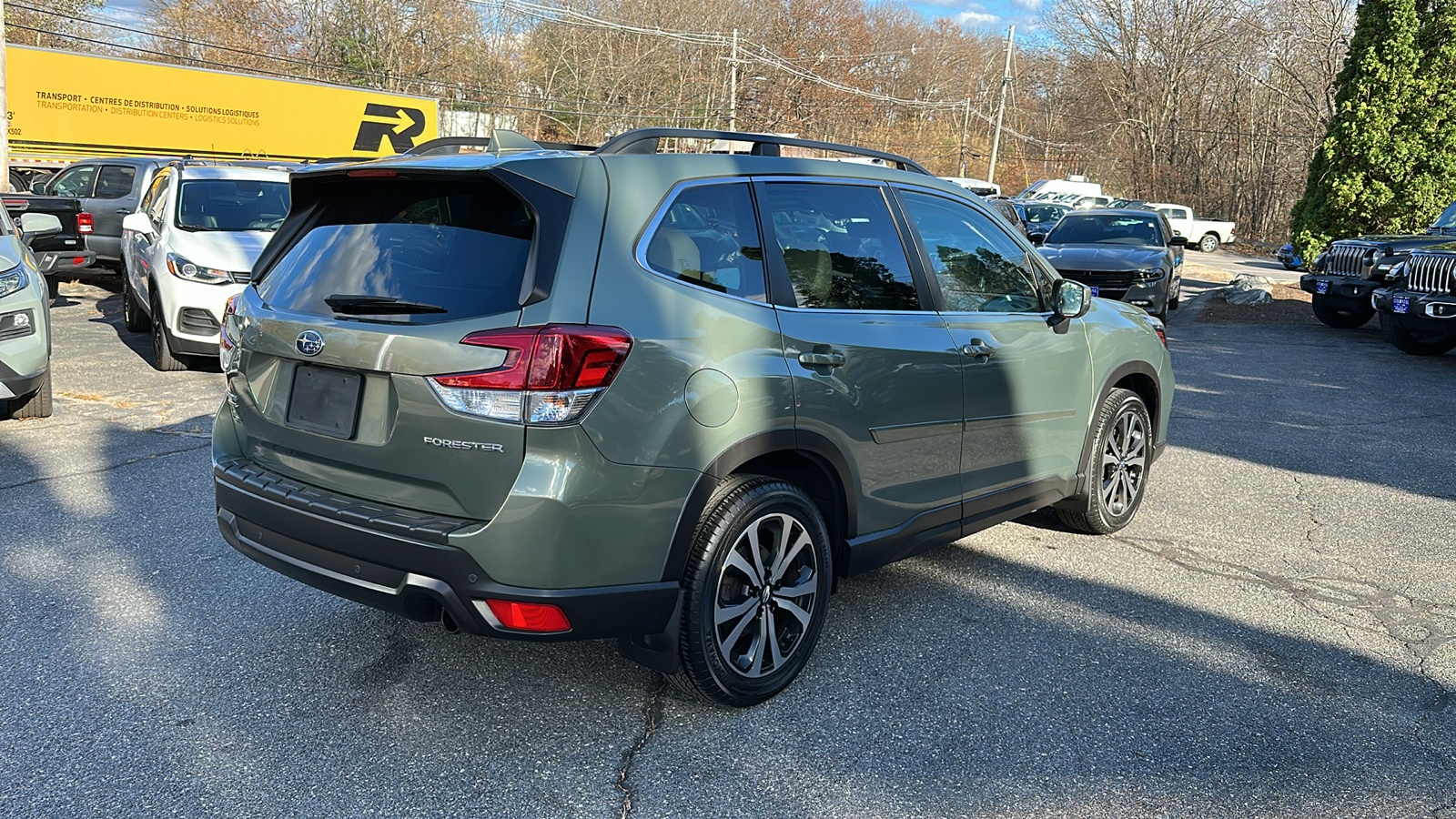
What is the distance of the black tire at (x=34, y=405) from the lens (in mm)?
7496

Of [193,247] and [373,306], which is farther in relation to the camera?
[193,247]

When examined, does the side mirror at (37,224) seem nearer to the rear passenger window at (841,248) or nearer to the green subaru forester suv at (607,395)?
the green subaru forester suv at (607,395)

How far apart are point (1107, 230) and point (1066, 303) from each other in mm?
12803

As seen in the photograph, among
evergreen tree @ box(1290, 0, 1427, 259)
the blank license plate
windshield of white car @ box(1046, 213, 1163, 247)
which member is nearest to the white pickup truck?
evergreen tree @ box(1290, 0, 1427, 259)

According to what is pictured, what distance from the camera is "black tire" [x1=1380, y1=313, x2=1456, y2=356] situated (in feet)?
42.1

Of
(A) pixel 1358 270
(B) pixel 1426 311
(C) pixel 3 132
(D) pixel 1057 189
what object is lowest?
(B) pixel 1426 311

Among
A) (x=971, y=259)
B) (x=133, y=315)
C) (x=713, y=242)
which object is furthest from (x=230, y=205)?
(x=713, y=242)

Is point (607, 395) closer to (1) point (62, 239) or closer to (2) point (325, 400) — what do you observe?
(2) point (325, 400)

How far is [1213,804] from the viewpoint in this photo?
3061 millimetres

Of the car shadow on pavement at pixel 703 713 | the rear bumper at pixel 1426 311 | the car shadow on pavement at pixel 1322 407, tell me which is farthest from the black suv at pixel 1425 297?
the car shadow on pavement at pixel 703 713

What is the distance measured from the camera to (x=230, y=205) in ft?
34.8

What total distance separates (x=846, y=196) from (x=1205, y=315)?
14754mm

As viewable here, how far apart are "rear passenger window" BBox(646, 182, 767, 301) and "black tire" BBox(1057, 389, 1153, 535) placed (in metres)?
2.34

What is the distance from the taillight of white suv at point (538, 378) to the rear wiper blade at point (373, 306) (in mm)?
240
